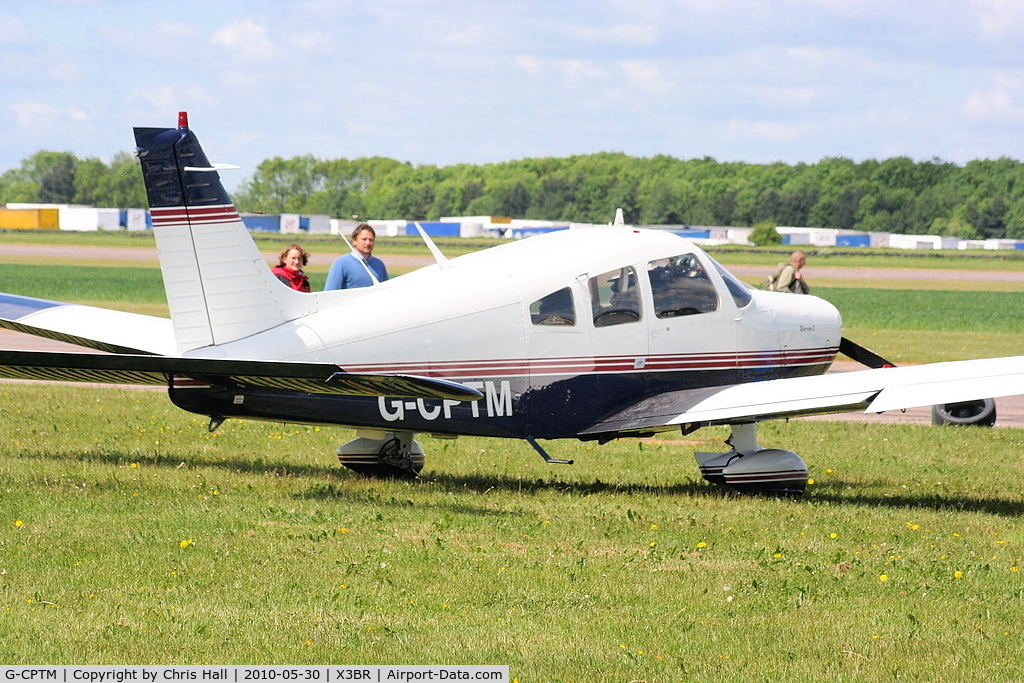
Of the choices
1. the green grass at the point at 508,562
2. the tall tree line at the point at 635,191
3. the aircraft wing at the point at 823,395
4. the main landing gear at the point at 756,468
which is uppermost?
the tall tree line at the point at 635,191

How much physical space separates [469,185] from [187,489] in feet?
577

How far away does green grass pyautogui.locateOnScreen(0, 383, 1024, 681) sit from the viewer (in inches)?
269

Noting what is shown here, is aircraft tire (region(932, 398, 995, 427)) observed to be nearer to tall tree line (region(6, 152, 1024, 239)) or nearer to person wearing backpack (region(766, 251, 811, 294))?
person wearing backpack (region(766, 251, 811, 294))

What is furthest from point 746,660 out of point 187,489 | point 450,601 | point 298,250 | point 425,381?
point 298,250

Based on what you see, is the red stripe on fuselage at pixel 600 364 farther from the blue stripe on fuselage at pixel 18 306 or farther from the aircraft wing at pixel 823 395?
the blue stripe on fuselage at pixel 18 306

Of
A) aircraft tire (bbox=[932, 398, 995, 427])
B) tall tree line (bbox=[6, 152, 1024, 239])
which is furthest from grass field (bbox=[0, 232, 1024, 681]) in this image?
tall tree line (bbox=[6, 152, 1024, 239])

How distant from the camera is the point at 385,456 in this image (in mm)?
12000

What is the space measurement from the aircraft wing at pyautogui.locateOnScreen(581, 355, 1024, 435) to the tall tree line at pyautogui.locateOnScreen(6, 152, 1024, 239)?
13271cm

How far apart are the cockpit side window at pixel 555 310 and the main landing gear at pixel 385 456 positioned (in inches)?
74.2

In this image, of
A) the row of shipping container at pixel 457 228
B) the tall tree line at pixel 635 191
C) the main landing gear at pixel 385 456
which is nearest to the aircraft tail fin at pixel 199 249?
the main landing gear at pixel 385 456

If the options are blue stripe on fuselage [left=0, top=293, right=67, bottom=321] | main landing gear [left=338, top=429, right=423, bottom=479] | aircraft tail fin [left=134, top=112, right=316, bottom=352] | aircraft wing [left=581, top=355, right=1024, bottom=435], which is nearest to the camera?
aircraft tail fin [left=134, top=112, right=316, bottom=352]

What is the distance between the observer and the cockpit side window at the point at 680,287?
11359 millimetres

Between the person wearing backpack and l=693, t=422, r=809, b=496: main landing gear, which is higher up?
the person wearing backpack

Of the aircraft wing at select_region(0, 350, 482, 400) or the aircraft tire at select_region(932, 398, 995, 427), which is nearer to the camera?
the aircraft wing at select_region(0, 350, 482, 400)
